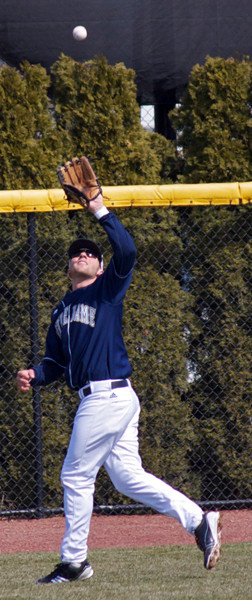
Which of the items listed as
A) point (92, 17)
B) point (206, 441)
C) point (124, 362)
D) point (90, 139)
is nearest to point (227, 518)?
point (206, 441)

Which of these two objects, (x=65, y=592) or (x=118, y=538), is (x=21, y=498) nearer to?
(x=118, y=538)

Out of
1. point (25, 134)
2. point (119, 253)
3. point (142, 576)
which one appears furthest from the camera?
point (25, 134)

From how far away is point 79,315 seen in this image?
378cm

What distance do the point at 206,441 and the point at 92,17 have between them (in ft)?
15.3

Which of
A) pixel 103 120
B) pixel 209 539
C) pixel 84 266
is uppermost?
pixel 103 120

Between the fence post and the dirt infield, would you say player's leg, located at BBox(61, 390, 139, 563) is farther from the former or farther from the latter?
the fence post

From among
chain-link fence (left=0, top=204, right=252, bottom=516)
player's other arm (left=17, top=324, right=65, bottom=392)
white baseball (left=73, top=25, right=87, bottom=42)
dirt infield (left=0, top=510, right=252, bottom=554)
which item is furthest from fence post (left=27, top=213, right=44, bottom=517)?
white baseball (left=73, top=25, right=87, bottom=42)

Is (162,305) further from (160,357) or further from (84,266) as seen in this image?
(84,266)

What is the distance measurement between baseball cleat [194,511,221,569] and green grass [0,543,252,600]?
134 millimetres

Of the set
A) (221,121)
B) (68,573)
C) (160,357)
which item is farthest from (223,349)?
(68,573)

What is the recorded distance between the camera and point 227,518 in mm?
5613

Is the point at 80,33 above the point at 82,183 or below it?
above

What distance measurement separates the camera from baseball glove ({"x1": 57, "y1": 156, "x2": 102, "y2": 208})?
368 centimetres

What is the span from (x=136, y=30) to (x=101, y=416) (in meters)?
5.45
